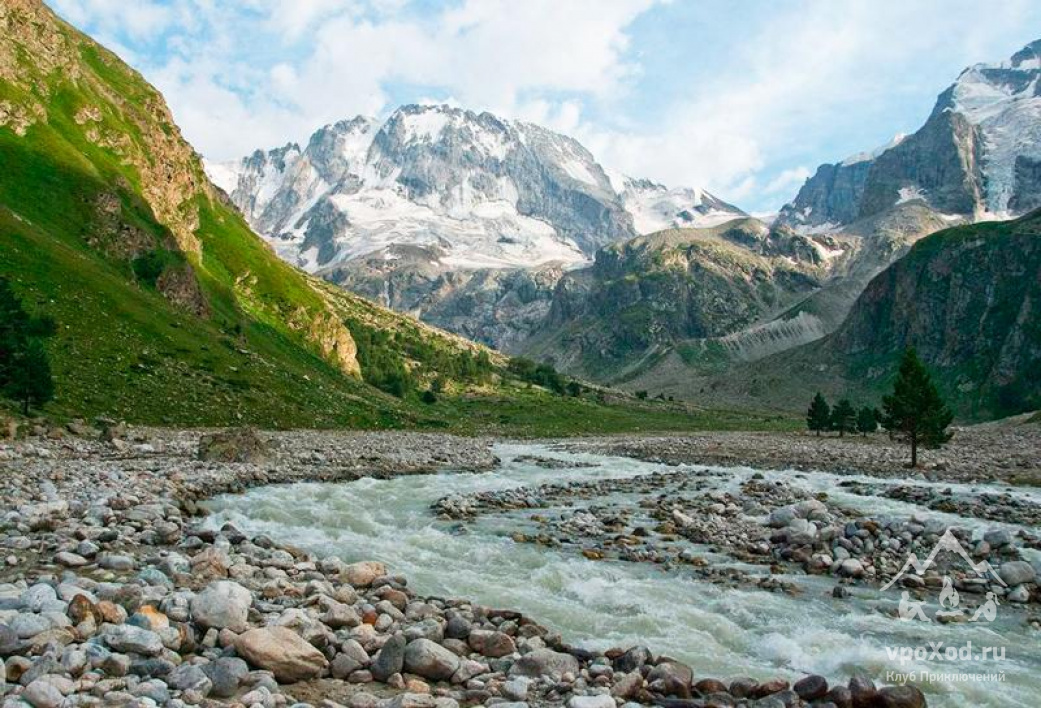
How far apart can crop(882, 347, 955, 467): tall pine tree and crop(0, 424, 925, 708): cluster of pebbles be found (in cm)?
5424

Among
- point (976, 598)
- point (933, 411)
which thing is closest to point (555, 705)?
point (976, 598)

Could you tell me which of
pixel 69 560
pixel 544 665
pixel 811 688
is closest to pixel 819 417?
pixel 811 688

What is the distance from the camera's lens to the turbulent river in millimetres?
13203

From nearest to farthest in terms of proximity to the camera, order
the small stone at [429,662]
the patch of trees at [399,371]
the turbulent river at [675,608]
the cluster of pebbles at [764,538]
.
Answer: the small stone at [429,662]
the turbulent river at [675,608]
the cluster of pebbles at [764,538]
the patch of trees at [399,371]

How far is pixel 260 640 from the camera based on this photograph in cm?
1062

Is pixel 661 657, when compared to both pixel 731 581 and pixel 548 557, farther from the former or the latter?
pixel 548 557

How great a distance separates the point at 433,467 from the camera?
159ft

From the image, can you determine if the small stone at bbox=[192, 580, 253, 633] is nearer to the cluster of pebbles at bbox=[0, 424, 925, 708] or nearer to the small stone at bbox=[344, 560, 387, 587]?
the cluster of pebbles at bbox=[0, 424, 925, 708]

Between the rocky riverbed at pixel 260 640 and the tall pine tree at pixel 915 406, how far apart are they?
44.1 m

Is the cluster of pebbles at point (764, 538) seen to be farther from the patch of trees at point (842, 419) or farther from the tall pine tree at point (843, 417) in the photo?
the patch of trees at point (842, 419)

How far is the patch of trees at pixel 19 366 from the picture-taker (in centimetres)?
4453

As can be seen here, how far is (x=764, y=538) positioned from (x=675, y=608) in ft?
32.2

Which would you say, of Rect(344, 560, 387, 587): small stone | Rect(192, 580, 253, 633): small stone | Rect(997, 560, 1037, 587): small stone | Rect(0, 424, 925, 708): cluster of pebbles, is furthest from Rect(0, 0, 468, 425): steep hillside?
Rect(997, 560, 1037, 587): small stone

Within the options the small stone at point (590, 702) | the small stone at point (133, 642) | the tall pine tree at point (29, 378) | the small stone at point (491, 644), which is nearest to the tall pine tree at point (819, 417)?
the tall pine tree at point (29, 378)
